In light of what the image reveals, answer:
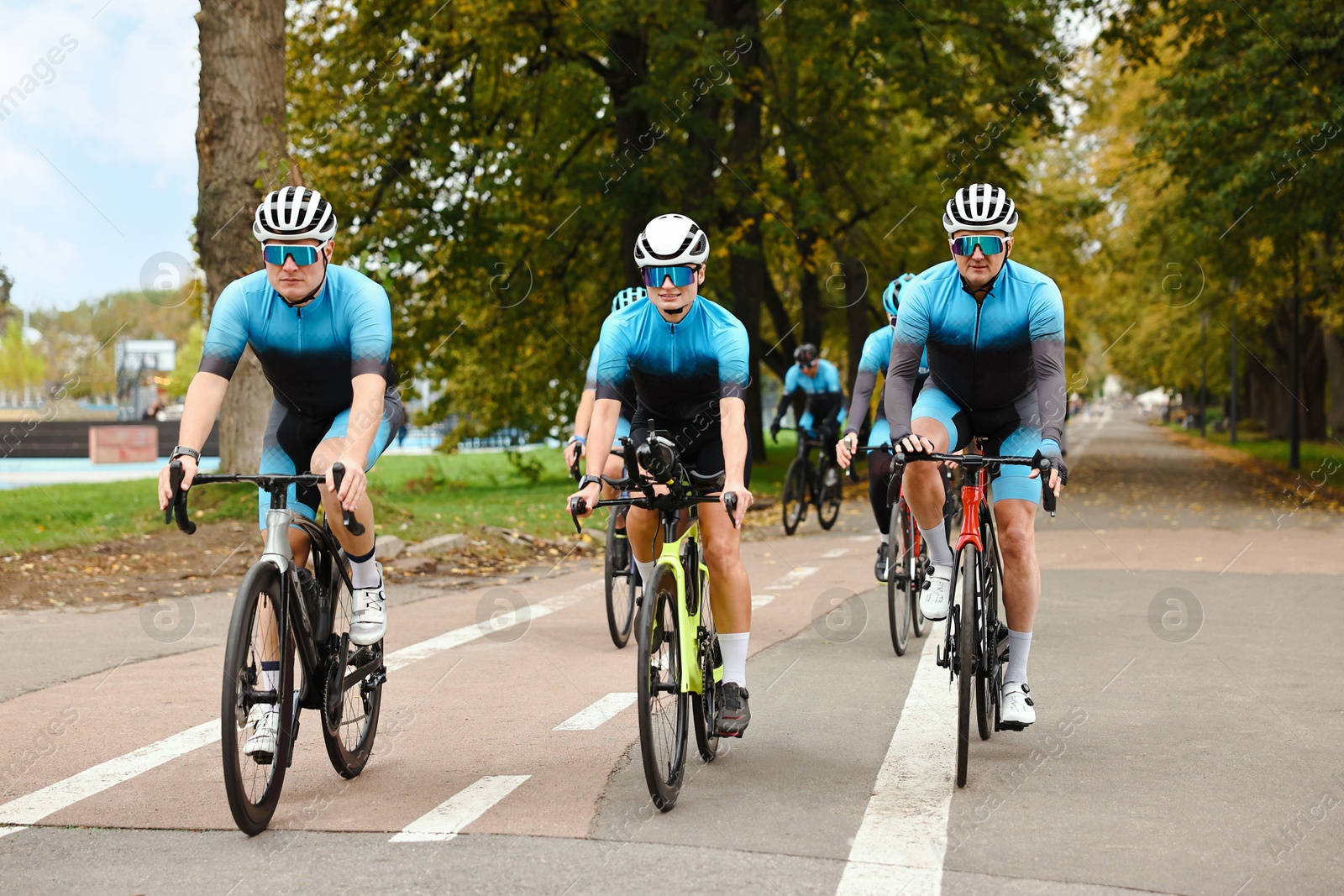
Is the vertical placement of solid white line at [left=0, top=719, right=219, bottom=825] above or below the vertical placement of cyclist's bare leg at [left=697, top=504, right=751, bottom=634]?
below

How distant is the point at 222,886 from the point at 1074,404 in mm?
118775

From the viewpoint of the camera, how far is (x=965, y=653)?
5109mm

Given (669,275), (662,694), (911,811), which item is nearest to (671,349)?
(669,275)

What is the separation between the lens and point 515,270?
77.1ft

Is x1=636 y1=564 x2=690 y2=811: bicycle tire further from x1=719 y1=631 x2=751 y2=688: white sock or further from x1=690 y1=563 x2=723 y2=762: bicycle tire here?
x1=719 y1=631 x2=751 y2=688: white sock

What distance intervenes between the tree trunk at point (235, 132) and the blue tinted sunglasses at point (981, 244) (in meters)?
9.44

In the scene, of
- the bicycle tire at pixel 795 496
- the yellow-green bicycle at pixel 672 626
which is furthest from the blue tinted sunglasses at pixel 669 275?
the bicycle tire at pixel 795 496

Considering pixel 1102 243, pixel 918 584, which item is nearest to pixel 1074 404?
pixel 1102 243

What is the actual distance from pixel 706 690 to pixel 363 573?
132cm

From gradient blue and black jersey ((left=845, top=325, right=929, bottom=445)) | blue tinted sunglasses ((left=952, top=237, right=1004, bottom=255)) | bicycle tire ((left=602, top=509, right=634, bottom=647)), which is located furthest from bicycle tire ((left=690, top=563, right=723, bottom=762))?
bicycle tire ((left=602, top=509, right=634, bottom=647))

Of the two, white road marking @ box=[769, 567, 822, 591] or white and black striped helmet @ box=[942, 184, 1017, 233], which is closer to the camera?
white and black striped helmet @ box=[942, 184, 1017, 233]

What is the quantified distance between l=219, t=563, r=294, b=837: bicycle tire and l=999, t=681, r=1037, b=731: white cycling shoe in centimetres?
267

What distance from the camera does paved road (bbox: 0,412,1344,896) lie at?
4.08 meters

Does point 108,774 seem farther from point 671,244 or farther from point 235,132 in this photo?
point 235,132
